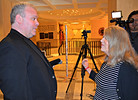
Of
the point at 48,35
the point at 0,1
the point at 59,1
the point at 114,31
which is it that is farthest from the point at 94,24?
the point at 114,31

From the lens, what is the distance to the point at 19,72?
2.41 ft

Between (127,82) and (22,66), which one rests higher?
(22,66)

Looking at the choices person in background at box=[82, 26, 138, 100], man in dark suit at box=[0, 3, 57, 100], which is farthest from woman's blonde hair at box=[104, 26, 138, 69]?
man in dark suit at box=[0, 3, 57, 100]

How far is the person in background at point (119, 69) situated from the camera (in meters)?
0.95

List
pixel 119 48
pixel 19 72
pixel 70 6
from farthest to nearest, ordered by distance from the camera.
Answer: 1. pixel 70 6
2. pixel 119 48
3. pixel 19 72

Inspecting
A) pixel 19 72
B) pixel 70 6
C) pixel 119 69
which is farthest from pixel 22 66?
pixel 70 6

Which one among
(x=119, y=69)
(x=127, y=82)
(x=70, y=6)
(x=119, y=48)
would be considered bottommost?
(x=127, y=82)

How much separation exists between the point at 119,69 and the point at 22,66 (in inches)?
32.8

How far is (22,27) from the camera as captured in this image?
943 mm

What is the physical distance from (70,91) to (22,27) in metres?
2.23

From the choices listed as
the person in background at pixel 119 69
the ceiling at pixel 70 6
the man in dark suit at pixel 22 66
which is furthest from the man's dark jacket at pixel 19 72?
the ceiling at pixel 70 6

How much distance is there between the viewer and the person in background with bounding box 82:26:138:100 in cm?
95

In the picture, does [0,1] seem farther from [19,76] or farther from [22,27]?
[19,76]

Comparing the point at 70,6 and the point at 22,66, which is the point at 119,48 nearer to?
the point at 22,66
